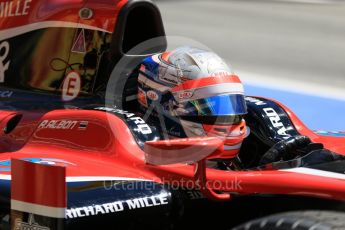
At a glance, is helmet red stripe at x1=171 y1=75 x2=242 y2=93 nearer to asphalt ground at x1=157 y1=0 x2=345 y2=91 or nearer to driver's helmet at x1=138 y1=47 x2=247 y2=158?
driver's helmet at x1=138 y1=47 x2=247 y2=158

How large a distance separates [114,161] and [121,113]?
293mm

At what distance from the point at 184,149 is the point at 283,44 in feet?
22.4

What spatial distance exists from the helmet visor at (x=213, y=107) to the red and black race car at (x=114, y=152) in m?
0.22

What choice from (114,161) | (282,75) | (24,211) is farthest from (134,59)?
(282,75)

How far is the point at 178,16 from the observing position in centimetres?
1137

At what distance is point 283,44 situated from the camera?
9.45 m

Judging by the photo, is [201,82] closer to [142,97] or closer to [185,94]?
[185,94]

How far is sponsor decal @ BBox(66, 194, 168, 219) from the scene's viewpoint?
2.88 m

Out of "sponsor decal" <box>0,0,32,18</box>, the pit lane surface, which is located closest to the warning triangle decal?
"sponsor decal" <box>0,0,32,18</box>

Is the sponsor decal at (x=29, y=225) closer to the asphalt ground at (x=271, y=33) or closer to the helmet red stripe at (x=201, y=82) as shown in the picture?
the helmet red stripe at (x=201, y=82)

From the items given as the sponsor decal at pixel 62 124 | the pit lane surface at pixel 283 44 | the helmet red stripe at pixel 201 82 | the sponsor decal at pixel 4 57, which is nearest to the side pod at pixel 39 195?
the sponsor decal at pixel 62 124

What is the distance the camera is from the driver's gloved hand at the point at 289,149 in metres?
3.46

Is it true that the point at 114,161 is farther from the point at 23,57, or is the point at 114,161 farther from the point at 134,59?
the point at 23,57

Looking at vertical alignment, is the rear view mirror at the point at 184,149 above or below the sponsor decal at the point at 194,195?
above
